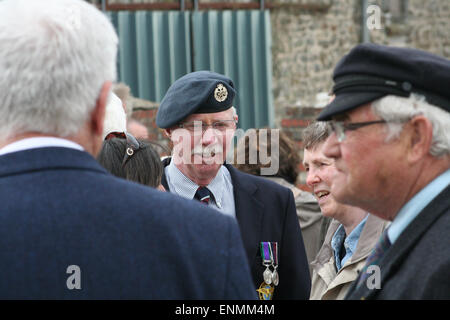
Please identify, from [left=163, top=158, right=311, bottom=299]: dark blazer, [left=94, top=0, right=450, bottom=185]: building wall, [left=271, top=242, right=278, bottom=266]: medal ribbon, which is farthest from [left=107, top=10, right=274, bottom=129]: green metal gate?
[left=271, top=242, right=278, bottom=266]: medal ribbon

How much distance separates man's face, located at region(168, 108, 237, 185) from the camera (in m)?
3.13

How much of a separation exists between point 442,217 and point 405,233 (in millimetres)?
101

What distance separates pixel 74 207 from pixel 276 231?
1.82 m

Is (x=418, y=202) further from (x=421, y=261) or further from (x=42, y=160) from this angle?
(x=42, y=160)

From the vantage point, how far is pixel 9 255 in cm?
138

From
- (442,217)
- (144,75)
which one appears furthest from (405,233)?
(144,75)

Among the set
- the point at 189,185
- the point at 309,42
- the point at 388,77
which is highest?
the point at 388,77

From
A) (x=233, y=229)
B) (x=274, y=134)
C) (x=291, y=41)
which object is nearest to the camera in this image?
(x=233, y=229)

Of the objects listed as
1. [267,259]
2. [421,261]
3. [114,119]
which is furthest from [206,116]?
[421,261]

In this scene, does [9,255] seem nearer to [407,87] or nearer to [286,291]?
[407,87]

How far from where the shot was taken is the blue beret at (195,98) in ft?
10.2

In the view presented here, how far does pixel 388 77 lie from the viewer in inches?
70.7

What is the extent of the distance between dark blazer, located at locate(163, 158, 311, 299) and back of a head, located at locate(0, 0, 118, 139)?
5.53 ft

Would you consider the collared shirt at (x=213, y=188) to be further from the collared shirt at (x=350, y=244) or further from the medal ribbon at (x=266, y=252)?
the collared shirt at (x=350, y=244)
